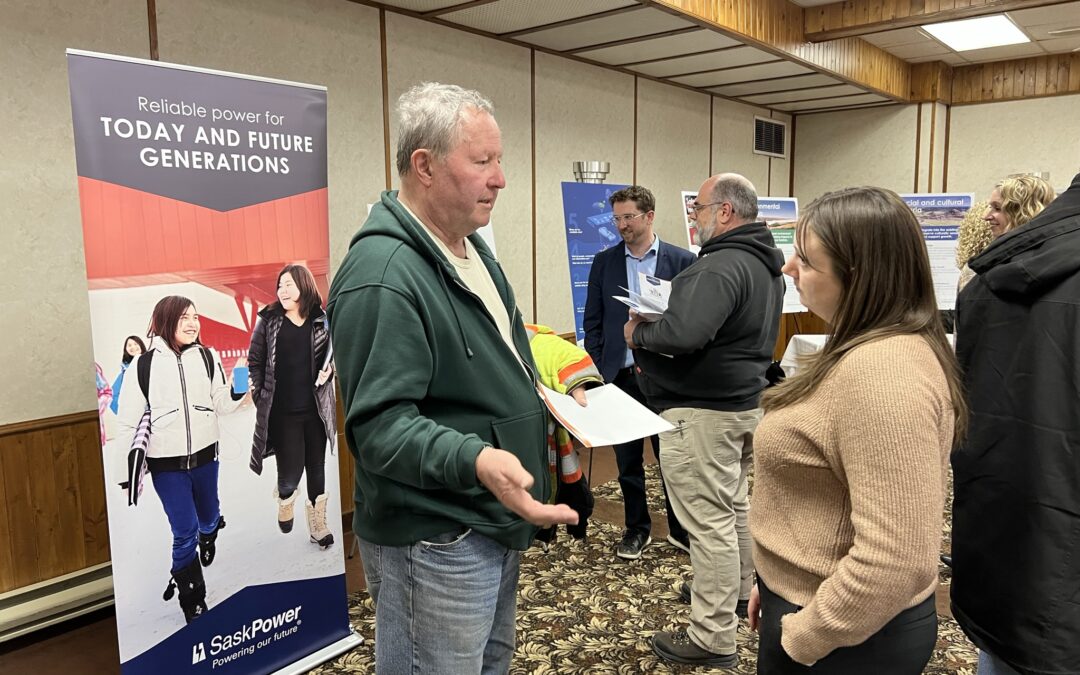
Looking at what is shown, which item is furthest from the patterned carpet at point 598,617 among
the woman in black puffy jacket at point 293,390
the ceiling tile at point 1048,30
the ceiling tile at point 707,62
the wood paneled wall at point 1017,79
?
the wood paneled wall at point 1017,79

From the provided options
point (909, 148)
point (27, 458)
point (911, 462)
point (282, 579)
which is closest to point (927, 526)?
point (911, 462)

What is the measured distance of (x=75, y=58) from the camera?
1.88 metres

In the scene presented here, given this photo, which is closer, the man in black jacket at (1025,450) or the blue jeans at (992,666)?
the man in black jacket at (1025,450)

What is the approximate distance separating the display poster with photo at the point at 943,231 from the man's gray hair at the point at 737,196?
3.72 metres

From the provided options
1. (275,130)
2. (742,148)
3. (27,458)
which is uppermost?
(742,148)

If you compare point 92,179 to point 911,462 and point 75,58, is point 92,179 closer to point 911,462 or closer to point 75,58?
point 75,58

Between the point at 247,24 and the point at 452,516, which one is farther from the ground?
the point at 247,24

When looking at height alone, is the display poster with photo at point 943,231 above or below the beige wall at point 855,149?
below

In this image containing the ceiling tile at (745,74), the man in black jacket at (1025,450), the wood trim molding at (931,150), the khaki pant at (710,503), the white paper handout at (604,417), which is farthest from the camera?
the wood trim molding at (931,150)

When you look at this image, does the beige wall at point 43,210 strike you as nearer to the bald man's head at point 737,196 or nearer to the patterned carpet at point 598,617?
the patterned carpet at point 598,617

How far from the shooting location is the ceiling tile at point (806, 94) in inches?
257

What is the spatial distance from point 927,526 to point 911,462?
10 centimetres

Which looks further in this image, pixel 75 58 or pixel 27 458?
pixel 27 458

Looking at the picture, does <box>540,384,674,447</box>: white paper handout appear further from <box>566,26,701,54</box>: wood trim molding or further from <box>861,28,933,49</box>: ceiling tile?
<box>861,28,933,49</box>: ceiling tile
